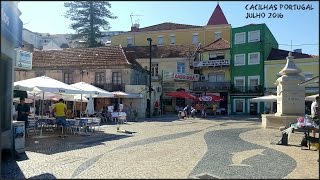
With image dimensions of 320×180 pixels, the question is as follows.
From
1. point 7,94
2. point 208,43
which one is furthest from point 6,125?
point 208,43

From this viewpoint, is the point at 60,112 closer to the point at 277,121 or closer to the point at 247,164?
the point at 247,164

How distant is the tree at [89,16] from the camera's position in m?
51.7

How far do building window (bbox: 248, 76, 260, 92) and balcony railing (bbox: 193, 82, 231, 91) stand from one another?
8.66 feet

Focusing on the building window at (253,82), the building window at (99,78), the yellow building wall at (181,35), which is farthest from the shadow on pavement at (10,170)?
the yellow building wall at (181,35)

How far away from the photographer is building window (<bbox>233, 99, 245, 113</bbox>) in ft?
156

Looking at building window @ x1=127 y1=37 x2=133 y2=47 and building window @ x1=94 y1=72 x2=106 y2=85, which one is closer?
building window @ x1=94 y1=72 x2=106 y2=85

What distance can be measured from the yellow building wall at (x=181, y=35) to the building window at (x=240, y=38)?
25.9 ft

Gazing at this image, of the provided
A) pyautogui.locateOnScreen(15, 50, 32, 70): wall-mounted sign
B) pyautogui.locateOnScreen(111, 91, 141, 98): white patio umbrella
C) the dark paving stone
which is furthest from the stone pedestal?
pyautogui.locateOnScreen(111, 91, 141, 98): white patio umbrella

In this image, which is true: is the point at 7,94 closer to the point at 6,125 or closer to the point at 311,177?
the point at 6,125

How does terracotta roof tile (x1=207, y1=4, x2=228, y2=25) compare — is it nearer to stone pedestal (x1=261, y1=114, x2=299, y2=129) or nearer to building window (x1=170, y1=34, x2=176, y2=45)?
building window (x1=170, y1=34, x2=176, y2=45)

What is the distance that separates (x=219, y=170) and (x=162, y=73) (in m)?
42.1

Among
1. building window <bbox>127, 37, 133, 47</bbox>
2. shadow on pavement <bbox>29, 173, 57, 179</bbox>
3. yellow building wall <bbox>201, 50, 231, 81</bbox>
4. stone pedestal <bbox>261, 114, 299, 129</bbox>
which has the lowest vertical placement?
shadow on pavement <bbox>29, 173, 57, 179</bbox>

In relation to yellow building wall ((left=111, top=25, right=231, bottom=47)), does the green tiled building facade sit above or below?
below

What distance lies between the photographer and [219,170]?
848cm
